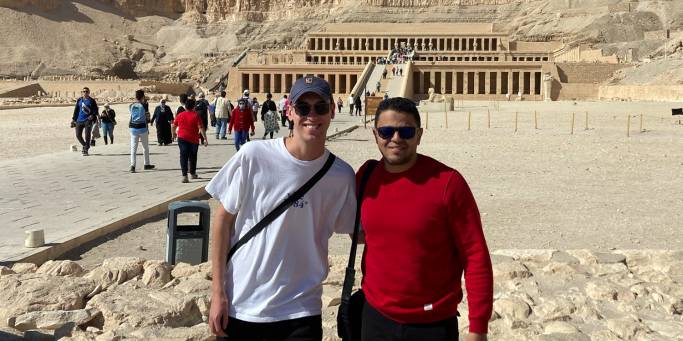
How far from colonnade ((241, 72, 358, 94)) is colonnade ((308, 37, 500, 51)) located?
14.3m

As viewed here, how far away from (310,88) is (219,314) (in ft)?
3.76

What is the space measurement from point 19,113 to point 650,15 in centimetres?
7350

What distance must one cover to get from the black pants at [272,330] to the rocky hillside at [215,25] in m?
77.6

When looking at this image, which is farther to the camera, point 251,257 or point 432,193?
point 251,257

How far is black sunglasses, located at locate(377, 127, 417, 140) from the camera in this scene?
3.51 m

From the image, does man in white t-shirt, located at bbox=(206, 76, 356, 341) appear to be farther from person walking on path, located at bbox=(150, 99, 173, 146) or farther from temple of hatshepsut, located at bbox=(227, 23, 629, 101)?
temple of hatshepsut, located at bbox=(227, 23, 629, 101)

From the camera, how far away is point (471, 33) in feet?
283

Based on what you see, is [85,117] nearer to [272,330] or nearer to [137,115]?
[137,115]

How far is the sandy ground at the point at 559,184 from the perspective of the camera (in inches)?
378

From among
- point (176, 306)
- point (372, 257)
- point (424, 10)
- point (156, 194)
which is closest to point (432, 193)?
point (372, 257)

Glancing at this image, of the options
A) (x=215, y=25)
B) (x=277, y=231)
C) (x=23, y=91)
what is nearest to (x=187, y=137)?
(x=277, y=231)

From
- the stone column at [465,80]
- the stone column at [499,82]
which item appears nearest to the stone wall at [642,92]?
the stone column at [499,82]

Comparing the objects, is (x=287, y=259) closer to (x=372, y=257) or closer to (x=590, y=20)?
(x=372, y=257)

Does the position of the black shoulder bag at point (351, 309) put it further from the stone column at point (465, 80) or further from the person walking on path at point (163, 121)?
the stone column at point (465, 80)
